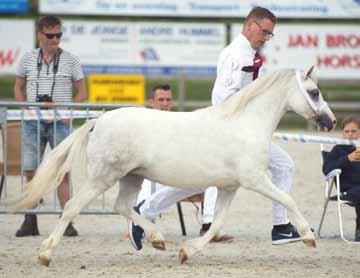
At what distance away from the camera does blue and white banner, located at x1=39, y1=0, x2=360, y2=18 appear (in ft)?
72.3

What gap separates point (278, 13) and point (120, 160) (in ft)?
46.7

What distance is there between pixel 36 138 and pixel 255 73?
2386mm

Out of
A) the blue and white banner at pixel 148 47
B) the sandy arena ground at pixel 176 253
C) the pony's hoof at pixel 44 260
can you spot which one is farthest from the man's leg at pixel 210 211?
the blue and white banner at pixel 148 47

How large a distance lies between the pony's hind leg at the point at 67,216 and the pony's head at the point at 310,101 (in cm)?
168

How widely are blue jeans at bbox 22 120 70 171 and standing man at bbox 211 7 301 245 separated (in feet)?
6.18

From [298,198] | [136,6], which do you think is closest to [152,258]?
[298,198]

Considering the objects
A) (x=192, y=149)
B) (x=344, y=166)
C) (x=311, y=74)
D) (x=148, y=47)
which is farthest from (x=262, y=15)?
(x=148, y=47)

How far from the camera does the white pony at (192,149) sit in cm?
834

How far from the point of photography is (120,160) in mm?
8445

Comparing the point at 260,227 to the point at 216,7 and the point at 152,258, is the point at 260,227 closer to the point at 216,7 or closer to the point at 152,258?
the point at 152,258

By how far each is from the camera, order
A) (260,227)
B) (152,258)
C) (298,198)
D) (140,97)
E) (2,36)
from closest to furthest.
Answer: (152,258)
(260,227)
(298,198)
(140,97)
(2,36)

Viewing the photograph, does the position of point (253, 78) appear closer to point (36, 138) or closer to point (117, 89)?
point (36, 138)

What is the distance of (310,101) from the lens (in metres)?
8.66

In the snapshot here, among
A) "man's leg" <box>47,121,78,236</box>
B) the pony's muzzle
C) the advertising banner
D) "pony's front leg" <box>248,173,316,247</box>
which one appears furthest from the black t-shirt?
the advertising banner
